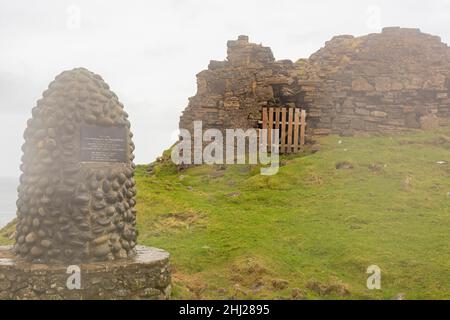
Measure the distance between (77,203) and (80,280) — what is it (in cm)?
128

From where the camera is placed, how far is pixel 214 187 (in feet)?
60.0

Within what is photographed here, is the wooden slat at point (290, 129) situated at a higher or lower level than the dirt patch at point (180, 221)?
higher

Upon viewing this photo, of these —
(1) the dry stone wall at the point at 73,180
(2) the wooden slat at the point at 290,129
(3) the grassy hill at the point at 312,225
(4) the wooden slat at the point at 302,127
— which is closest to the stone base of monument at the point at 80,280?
(1) the dry stone wall at the point at 73,180

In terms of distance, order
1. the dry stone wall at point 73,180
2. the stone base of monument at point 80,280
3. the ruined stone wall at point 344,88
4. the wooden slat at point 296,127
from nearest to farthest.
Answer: the stone base of monument at point 80,280, the dry stone wall at point 73,180, the wooden slat at point 296,127, the ruined stone wall at point 344,88

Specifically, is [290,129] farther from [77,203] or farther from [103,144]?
[77,203]

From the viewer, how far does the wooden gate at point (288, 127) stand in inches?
883

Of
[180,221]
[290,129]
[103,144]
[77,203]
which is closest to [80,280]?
[77,203]

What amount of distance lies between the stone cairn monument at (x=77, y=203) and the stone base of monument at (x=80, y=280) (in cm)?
2

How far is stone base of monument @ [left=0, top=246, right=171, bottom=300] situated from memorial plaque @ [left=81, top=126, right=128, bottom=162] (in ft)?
6.01

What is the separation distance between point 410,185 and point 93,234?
10.5 m

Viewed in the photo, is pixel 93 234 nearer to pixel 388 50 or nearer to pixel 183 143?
pixel 183 143

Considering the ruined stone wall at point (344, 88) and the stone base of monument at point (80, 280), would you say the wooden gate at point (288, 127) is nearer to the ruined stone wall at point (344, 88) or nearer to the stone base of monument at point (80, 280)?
the ruined stone wall at point (344, 88)
